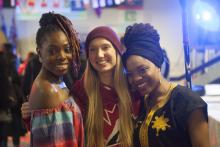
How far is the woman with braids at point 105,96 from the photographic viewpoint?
173 cm

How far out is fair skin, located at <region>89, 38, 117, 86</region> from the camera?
1772 millimetres

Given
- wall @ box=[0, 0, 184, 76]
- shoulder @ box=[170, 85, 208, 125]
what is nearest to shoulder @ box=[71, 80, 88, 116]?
shoulder @ box=[170, 85, 208, 125]

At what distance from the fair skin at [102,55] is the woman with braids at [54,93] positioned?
0.79 ft

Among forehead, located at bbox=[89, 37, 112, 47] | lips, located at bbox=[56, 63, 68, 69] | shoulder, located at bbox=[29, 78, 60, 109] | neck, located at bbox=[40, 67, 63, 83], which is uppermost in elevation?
forehead, located at bbox=[89, 37, 112, 47]

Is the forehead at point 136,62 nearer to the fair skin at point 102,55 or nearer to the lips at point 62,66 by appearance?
Result: the fair skin at point 102,55

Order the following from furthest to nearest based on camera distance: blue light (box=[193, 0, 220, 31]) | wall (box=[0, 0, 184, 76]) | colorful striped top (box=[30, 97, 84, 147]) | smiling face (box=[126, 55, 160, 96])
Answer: wall (box=[0, 0, 184, 76]) → blue light (box=[193, 0, 220, 31]) → smiling face (box=[126, 55, 160, 96]) → colorful striped top (box=[30, 97, 84, 147])

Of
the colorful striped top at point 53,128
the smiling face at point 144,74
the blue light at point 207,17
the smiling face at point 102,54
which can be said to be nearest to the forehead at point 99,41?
the smiling face at point 102,54

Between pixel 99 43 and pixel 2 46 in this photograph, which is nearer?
pixel 99 43

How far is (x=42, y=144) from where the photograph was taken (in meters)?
1.42

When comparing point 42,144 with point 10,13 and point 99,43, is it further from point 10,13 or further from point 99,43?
point 10,13

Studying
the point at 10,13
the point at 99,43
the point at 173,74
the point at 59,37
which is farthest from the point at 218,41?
the point at 10,13

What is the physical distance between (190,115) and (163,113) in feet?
0.43

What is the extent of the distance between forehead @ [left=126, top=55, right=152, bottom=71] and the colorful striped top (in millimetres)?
360

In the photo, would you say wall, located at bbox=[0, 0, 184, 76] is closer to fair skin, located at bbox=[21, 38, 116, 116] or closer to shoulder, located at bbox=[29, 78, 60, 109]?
fair skin, located at bbox=[21, 38, 116, 116]
